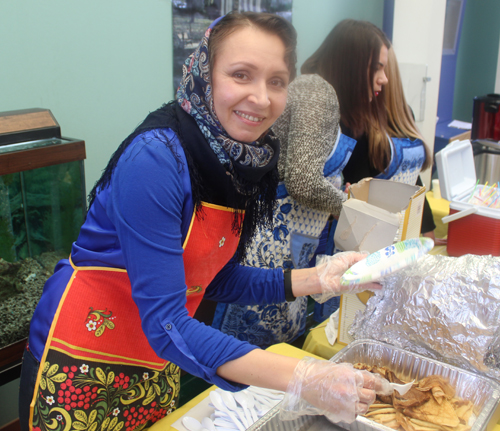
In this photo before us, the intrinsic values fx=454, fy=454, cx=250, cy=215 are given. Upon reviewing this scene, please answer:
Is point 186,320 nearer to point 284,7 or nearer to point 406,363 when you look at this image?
point 406,363

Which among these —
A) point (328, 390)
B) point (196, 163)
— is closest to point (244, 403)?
point (328, 390)

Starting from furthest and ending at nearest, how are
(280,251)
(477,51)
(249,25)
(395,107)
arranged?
(477,51) → (395,107) → (280,251) → (249,25)

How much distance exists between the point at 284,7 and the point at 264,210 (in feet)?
7.28

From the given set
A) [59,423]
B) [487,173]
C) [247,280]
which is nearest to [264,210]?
[247,280]

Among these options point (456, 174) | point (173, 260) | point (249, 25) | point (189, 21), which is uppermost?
point (189, 21)

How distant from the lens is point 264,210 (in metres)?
1.17

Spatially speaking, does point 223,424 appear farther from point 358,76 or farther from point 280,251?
point 358,76

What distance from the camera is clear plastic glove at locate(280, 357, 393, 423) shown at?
0.79m

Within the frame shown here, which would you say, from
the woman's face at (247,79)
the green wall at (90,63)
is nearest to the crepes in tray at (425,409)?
the woman's face at (247,79)

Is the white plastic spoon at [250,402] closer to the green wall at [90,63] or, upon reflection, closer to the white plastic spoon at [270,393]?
the white plastic spoon at [270,393]

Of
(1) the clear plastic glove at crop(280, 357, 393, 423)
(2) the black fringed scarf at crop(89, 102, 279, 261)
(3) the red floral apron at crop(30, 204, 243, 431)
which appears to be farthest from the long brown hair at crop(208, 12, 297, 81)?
(1) the clear plastic glove at crop(280, 357, 393, 423)

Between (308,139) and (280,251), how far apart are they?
451mm

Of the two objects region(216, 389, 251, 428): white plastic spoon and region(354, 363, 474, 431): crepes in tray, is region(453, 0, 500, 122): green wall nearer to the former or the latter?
region(354, 363, 474, 431): crepes in tray

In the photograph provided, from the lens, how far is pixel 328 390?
0.79 meters
